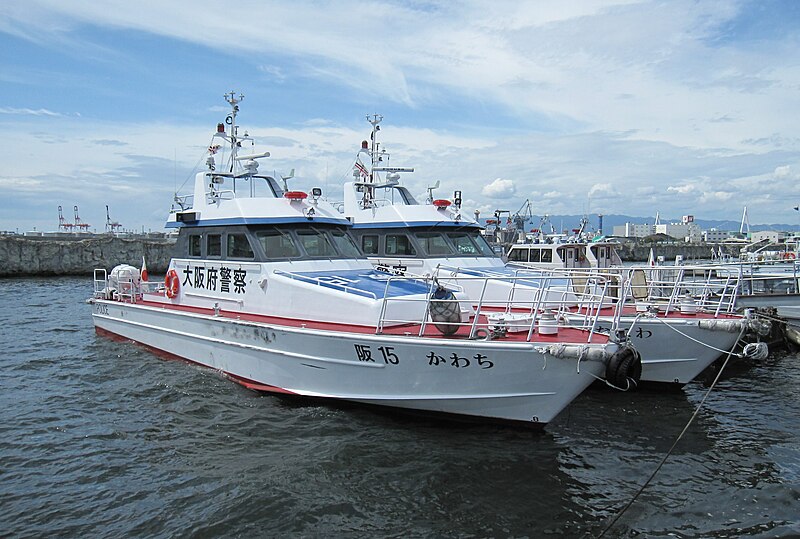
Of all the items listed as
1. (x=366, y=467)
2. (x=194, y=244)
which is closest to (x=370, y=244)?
(x=194, y=244)

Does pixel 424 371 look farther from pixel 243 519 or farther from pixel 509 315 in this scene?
pixel 243 519

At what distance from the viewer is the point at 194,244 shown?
11750mm

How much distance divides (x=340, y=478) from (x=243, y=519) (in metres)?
1.23

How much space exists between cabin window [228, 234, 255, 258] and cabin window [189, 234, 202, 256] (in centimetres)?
111

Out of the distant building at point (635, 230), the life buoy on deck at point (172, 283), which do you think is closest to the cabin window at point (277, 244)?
the life buoy on deck at point (172, 283)

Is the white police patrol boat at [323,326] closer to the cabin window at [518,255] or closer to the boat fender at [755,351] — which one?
the boat fender at [755,351]

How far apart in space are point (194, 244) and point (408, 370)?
5.97m

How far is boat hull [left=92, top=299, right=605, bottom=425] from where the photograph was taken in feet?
23.9

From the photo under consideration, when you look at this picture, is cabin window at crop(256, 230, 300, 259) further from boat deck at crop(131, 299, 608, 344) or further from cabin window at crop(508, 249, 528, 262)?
cabin window at crop(508, 249, 528, 262)

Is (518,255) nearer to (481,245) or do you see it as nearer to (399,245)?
(481,245)

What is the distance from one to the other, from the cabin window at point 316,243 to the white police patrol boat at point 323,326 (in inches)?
0.9

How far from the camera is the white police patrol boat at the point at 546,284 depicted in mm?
8523

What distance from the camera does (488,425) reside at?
311 inches

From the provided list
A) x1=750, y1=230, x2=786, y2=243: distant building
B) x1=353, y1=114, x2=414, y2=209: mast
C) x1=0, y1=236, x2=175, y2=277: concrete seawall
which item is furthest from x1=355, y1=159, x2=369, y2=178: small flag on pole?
x1=750, y1=230, x2=786, y2=243: distant building
